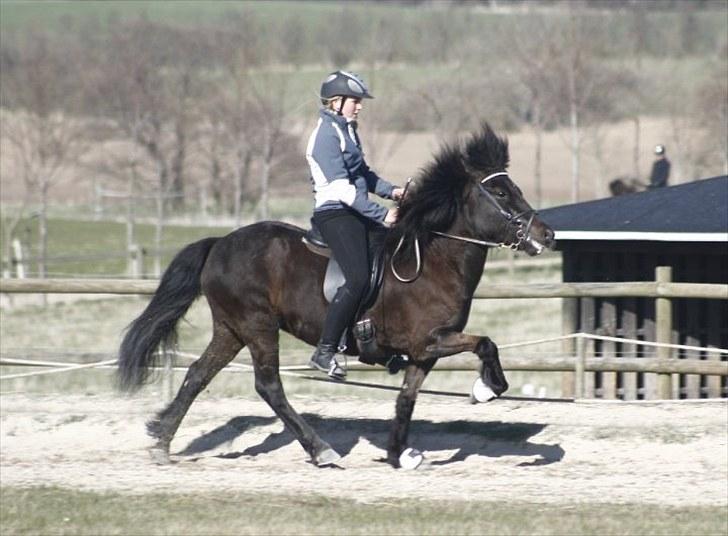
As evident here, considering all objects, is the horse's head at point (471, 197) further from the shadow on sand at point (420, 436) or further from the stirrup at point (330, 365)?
the shadow on sand at point (420, 436)

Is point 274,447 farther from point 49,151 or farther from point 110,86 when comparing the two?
point 110,86

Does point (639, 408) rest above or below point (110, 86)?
below

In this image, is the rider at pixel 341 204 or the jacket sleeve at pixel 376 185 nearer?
the rider at pixel 341 204

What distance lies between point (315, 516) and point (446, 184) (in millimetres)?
2516

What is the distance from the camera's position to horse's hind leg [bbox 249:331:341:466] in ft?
29.8

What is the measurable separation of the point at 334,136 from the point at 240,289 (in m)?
1.31

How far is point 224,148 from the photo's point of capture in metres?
38.3

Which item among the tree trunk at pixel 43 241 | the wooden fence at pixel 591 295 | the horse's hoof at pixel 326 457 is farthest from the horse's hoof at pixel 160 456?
the tree trunk at pixel 43 241

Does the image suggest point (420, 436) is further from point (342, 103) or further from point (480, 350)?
point (342, 103)

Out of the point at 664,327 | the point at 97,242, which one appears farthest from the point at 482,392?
the point at 97,242

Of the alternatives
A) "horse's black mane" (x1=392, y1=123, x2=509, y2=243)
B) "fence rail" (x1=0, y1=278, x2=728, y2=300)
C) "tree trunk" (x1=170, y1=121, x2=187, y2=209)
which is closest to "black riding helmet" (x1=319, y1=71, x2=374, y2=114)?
"horse's black mane" (x1=392, y1=123, x2=509, y2=243)

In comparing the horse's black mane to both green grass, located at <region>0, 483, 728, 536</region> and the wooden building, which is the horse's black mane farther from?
the wooden building

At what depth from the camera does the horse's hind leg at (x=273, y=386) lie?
9.08 meters

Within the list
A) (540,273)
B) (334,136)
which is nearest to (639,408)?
(334,136)
